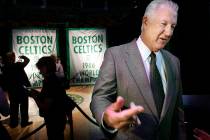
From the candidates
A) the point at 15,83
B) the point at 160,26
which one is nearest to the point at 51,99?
the point at 15,83

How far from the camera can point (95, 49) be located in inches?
405

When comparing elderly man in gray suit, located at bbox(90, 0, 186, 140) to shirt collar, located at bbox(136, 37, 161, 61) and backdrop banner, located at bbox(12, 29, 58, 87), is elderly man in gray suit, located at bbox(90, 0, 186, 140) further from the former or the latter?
backdrop banner, located at bbox(12, 29, 58, 87)

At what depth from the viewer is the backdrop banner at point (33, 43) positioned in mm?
9508

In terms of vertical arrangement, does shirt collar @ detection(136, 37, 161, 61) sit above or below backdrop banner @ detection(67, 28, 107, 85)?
above

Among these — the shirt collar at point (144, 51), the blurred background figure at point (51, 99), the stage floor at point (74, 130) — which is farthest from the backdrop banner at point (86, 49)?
the shirt collar at point (144, 51)

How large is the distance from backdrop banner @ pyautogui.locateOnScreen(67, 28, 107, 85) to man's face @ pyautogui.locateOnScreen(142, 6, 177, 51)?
800 cm

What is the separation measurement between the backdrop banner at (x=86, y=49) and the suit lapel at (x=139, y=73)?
26.1ft

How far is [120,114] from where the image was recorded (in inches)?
56.0

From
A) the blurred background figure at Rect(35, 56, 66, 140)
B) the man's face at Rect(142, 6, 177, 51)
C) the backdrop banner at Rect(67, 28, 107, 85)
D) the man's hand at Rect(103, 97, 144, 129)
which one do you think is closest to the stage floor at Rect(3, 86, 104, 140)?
the blurred background figure at Rect(35, 56, 66, 140)

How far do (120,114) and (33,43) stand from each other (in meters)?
8.71

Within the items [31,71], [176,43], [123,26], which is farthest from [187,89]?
[31,71]

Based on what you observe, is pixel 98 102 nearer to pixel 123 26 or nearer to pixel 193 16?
pixel 193 16

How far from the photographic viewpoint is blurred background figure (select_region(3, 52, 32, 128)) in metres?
7.25

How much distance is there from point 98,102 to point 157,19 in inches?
26.4
